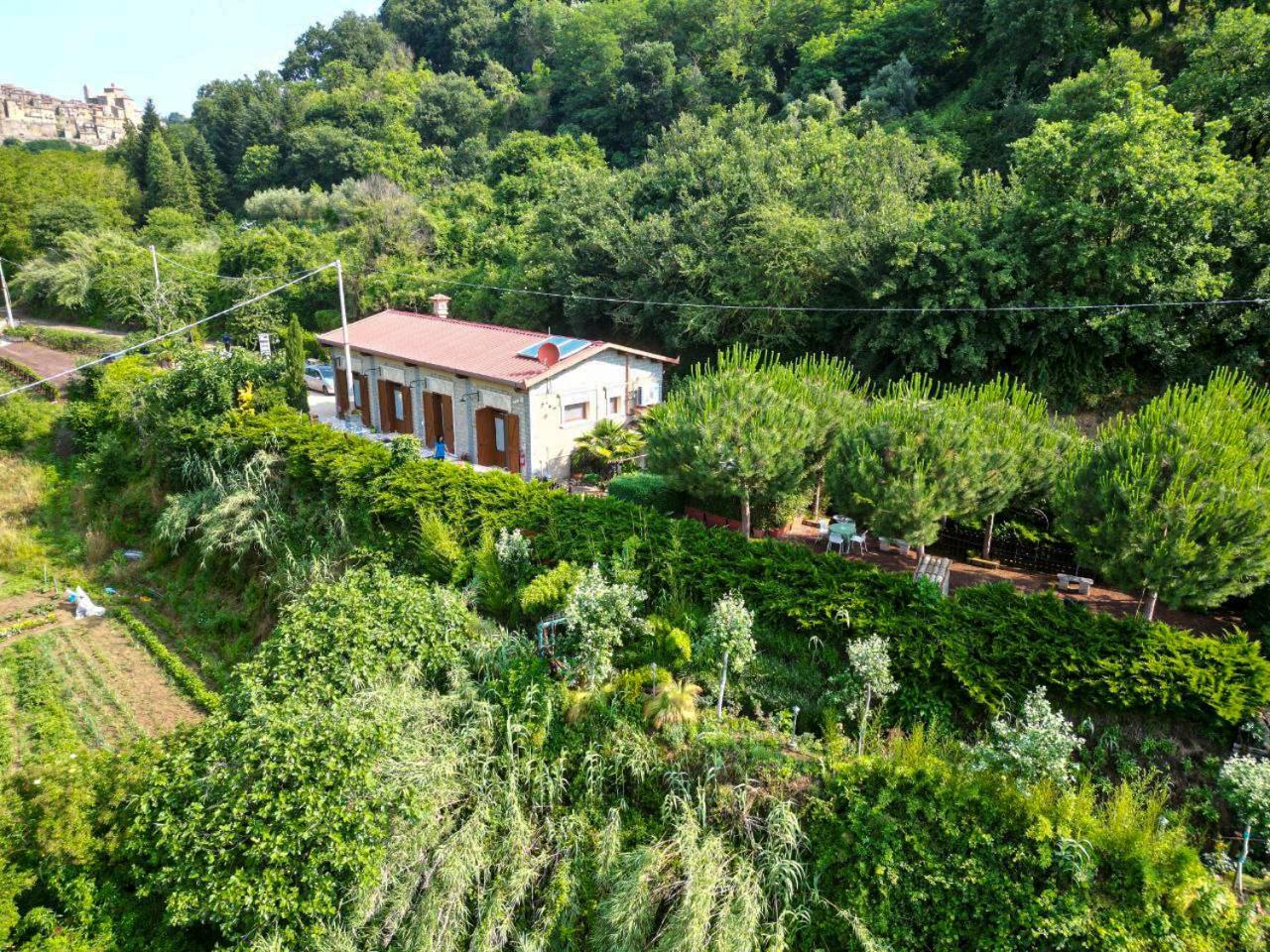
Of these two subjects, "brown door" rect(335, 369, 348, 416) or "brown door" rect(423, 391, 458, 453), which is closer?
"brown door" rect(423, 391, 458, 453)

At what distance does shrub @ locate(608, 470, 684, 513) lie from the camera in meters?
17.3

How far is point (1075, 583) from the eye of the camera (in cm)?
1381

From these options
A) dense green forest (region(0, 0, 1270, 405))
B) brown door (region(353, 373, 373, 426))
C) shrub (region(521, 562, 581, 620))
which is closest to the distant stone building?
dense green forest (region(0, 0, 1270, 405))

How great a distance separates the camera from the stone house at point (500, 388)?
21.0 meters

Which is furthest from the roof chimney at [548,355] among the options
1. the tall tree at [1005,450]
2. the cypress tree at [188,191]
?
the cypress tree at [188,191]

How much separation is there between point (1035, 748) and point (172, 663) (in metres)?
16.6

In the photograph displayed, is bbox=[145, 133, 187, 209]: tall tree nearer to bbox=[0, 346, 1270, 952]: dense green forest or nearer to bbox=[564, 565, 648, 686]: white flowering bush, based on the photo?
bbox=[0, 346, 1270, 952]: dense green forest

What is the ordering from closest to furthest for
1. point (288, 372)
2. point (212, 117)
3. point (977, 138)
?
point (288, 372) → point (977, 138) → point (212, 117)

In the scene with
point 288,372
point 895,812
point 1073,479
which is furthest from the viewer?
point 288,372

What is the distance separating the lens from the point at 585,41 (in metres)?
60.8

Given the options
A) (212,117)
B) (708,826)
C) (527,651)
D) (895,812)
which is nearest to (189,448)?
(527,651)

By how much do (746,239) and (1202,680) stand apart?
20.7 meters

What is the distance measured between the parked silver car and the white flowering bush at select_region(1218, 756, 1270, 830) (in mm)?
32393

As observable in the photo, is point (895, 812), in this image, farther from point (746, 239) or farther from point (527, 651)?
point (746, 239)
